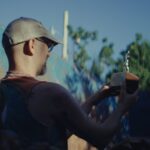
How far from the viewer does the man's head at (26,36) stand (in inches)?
83.8

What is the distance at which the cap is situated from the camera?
6.98 feet

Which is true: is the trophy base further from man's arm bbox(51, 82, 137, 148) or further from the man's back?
the man's back

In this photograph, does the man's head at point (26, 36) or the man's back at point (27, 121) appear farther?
the man's head at point (26, 36)

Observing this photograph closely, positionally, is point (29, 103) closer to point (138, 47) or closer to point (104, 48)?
point (138, 47)

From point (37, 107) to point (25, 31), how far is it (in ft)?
1.11

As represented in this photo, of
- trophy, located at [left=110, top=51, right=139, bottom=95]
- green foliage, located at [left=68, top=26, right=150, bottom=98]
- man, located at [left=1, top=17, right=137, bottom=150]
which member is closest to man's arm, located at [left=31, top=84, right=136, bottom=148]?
man, located at [left=1, top=17, right=137, bottom=150]

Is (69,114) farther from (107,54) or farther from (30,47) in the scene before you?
(107,54)

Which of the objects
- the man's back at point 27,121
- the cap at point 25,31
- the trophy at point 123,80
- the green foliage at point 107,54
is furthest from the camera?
the green foliage at point 107,54

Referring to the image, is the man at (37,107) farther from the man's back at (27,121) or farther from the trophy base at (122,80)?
the trophy base at (122,80)

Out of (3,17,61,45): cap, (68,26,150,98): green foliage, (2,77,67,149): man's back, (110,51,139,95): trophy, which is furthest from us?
(68,26,150,98): green foliage

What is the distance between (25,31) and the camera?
213 cm

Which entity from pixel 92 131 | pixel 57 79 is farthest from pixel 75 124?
pixel 57 79

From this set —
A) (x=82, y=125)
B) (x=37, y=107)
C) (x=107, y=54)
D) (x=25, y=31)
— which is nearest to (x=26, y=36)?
(x=25, y=31)

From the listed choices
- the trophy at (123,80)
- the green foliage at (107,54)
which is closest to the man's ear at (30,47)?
the trophy at (123,80)
